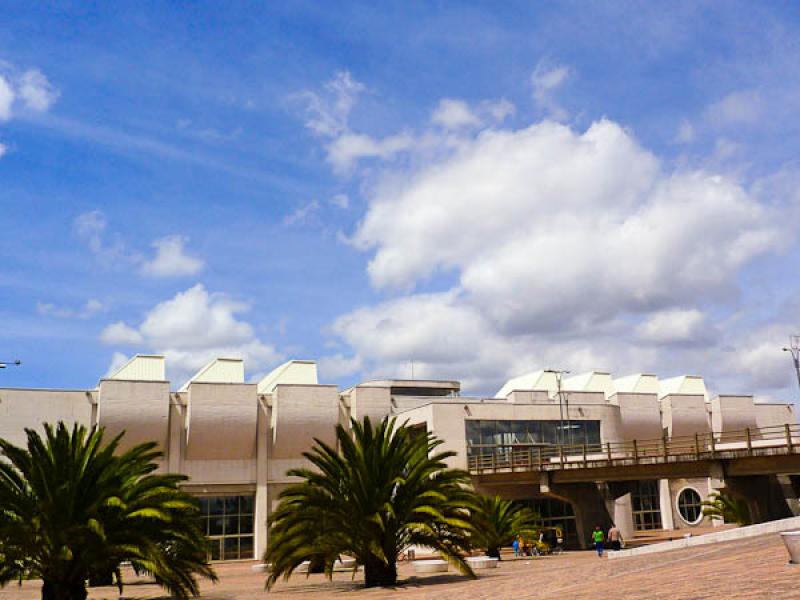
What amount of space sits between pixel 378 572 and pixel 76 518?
807 centimetres

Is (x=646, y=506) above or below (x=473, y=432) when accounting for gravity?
below

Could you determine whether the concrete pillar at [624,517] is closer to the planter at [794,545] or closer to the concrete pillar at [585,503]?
the concrete pillar at [585,503]

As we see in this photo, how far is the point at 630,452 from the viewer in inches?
1529

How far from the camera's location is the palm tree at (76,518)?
18.1 m

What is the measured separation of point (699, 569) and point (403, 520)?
334 inches

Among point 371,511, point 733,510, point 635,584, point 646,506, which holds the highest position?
point 371,511

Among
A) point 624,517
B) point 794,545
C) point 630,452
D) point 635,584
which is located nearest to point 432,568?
point 635,584

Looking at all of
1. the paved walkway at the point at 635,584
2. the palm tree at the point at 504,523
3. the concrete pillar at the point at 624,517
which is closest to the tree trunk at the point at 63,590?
the paved walkway at the point at 635,584

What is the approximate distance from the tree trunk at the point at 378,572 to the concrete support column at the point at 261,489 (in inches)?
1190

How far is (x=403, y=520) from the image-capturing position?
2189 cm

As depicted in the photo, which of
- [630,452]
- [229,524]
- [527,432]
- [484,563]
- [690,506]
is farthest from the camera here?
[690,506]

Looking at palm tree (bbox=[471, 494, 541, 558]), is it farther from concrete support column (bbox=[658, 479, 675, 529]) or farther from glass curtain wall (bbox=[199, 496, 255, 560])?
concrete support column (bbox=[658, 479, 675, 529])

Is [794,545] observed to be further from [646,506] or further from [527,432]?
[646,506]

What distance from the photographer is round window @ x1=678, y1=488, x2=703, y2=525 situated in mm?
61000
